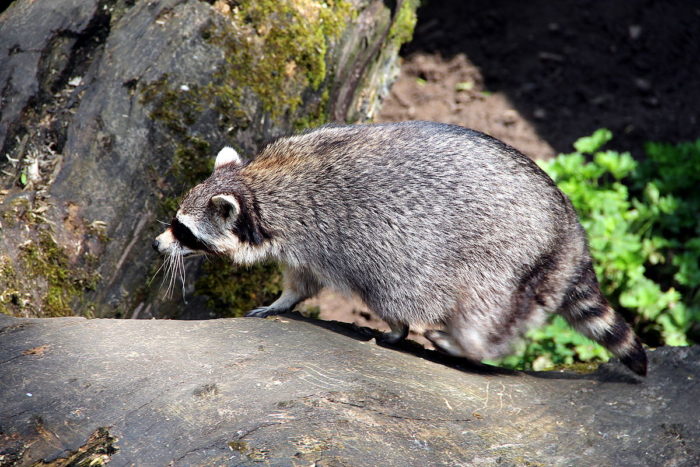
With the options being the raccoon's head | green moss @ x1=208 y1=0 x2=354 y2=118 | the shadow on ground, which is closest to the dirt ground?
the shadow on ground

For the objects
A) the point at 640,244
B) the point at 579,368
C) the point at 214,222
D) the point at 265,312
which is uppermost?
the point at 640,244

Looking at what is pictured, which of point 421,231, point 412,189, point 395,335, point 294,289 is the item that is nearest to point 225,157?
point 294,289

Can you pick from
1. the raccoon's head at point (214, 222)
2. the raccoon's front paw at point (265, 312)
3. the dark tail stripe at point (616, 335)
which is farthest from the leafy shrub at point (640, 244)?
the raccoon's head at point (214, 222)

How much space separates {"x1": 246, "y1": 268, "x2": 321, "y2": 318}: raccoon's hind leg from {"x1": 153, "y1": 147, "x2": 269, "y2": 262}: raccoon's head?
0.28 m

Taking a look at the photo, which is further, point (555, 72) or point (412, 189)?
point (555, 72)

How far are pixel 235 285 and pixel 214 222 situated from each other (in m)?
0.66

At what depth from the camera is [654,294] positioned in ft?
13.8

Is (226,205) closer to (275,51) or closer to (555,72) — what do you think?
(275,51)

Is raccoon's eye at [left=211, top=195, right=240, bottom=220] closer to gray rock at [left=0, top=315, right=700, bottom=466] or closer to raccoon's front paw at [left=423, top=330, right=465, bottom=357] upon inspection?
gray rock at [left=0, top=315, right=700, bottom=466]

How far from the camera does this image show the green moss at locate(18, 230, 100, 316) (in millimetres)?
3387

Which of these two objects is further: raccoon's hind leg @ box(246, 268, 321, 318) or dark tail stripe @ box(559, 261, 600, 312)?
raccoon's hind leg @ box(246, 268, 321, 318)

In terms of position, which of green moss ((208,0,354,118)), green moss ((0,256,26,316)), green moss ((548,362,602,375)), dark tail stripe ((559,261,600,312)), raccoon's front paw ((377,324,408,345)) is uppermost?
green moss ((208,0,354,118))

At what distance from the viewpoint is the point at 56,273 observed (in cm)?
346

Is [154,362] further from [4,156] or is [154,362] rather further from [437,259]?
[4,156]
